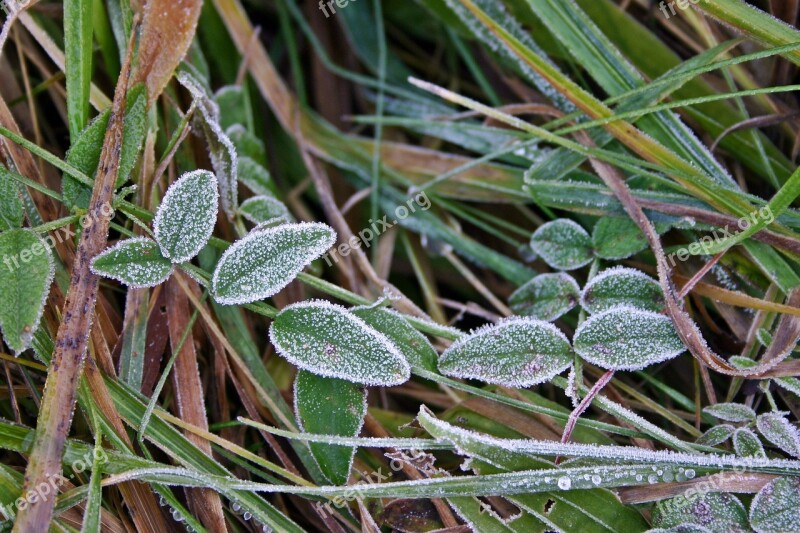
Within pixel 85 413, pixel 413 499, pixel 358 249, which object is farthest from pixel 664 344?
pixel 85 413

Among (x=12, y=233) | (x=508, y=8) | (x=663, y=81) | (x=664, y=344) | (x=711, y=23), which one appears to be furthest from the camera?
(x=508, y=8)

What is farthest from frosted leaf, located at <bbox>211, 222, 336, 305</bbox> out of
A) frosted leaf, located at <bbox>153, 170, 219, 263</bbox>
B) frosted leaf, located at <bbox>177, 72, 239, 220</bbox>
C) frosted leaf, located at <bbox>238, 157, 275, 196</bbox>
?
frosted leaf, located at <bbox>238, 157, 275, 196</bbox>

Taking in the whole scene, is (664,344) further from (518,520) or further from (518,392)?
(518,520)

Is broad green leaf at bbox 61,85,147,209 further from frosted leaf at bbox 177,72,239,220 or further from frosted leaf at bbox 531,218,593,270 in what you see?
frosted leaf at bbox 531,218,593,270

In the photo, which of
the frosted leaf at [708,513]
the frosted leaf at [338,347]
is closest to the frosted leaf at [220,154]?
the frosted leaf at [338,347]

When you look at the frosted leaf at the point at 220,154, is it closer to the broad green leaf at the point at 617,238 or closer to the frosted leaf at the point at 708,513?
the broad green leaf at the point at 617,238
